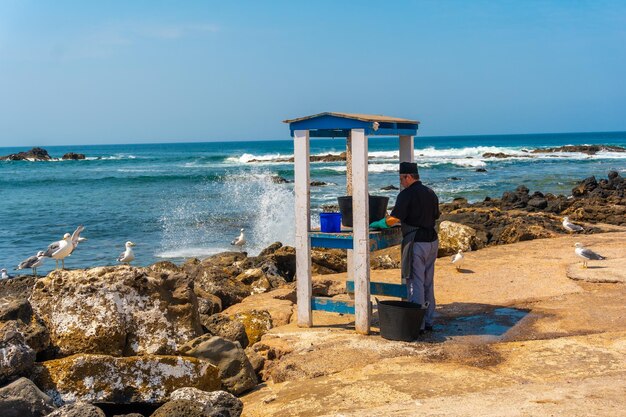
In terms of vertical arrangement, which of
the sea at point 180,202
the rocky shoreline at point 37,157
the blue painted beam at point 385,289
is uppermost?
the blue painted beam at point 385,289

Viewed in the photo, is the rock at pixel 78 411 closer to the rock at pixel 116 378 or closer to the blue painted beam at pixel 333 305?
the rock at pixel 116 378

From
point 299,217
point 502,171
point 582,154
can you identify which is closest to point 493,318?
point 299,217

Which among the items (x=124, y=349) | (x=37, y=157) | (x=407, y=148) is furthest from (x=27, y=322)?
(x=37, y=157)

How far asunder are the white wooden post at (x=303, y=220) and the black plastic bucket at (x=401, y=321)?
1.18 m

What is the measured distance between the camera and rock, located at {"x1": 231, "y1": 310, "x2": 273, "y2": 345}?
8.91 metres

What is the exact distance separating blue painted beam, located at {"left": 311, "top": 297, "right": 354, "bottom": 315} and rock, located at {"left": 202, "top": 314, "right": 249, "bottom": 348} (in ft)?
3.15

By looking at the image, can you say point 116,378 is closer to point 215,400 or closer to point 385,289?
point 215,400

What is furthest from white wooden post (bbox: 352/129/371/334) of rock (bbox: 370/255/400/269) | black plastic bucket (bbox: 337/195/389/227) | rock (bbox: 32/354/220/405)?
rock (bbox: 370/255/400/269)

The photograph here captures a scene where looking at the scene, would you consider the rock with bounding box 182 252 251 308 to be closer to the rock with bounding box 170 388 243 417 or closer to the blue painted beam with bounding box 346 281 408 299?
the blue painted beam with bounding box 346 281 408 299

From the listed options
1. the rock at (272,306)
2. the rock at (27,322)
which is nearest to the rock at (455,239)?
the rock at (272,306)

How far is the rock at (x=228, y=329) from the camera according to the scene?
335 inches

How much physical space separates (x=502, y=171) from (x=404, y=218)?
45.7 meters

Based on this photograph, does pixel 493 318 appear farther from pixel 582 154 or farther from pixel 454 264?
pixel 582 154

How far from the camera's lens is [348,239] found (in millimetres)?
8469
